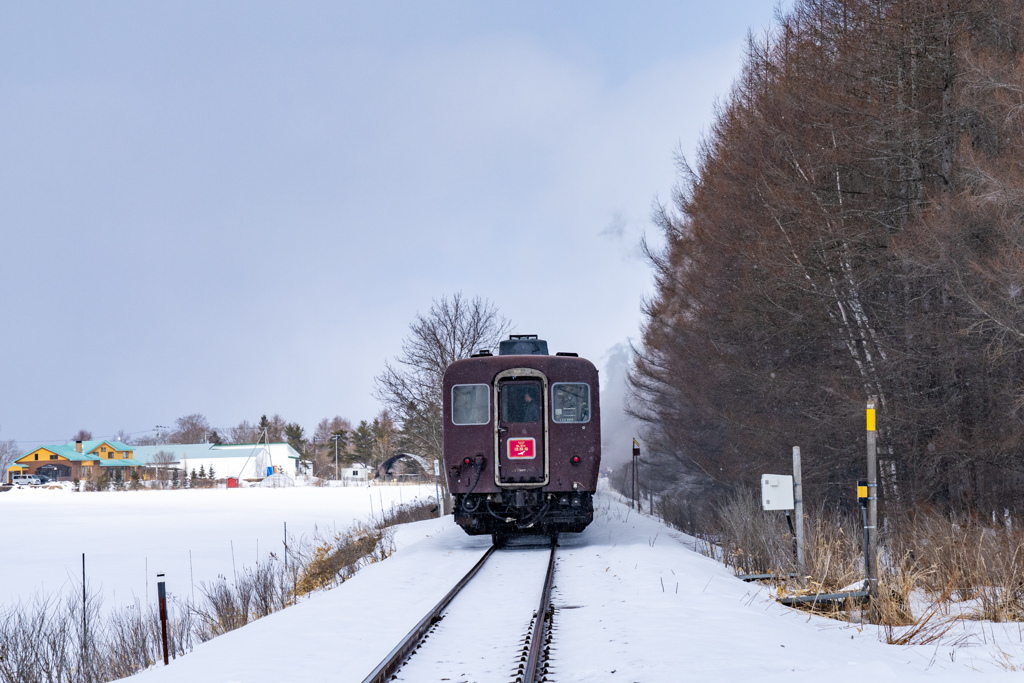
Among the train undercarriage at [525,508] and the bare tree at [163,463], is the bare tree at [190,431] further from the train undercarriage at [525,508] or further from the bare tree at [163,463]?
the train undercarriage at [525,508]

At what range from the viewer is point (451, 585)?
10602 mm

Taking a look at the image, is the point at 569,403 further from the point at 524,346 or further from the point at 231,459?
the point at 231,459

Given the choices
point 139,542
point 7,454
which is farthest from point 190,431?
point 139,542

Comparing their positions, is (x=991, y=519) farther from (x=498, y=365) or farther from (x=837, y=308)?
(x=498, y=365)

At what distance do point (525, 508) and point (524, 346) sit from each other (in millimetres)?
A: 3484

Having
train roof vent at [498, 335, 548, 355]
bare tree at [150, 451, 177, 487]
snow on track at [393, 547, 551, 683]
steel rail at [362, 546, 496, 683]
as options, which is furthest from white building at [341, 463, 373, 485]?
steel rail at [362, 546, 496, 683]

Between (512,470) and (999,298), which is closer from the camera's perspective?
(999,298)

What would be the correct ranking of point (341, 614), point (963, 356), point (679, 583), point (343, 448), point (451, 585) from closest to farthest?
point (341, 614) → point (679, 583) → point (451, 585) → point (963, 356) → point (343, 448)

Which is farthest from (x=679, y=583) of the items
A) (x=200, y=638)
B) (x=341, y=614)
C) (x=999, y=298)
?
(x=200, y=638)

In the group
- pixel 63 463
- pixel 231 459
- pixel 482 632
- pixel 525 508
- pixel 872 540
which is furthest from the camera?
pixel 63 463

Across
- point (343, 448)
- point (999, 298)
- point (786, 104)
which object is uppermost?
point (786, 104)

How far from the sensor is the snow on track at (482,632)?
240 inches

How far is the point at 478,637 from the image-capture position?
7.32 meters

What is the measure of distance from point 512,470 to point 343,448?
126 metres
